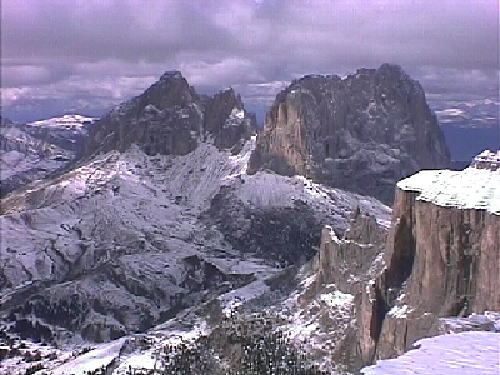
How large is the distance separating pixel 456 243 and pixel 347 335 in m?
22.7

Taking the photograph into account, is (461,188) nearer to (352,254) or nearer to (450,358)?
(352,254)

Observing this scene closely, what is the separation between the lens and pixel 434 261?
329ft

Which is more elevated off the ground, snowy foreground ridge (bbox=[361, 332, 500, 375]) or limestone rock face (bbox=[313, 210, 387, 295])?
snowy foreground ridge (bbox=[361, 332, 500, 375])

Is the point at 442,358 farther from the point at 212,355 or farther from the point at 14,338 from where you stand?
the point at 14,338

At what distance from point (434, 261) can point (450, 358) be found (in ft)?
235

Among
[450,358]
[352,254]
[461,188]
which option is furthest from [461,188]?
[450,358]

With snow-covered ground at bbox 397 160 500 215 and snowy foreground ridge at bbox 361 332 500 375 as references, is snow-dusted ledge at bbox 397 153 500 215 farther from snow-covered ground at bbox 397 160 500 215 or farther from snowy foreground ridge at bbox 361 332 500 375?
snowy foreground ridge at bbox 361 332 500 375

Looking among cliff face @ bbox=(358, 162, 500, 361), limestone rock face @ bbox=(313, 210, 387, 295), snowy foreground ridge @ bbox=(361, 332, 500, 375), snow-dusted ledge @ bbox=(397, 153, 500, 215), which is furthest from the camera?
limestone rock face @ bbox=(313, 210, 387, 295)

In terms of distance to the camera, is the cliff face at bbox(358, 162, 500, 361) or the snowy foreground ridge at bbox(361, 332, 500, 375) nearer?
the snowy foreground ridge at bbox(361, 332, 500, 375)

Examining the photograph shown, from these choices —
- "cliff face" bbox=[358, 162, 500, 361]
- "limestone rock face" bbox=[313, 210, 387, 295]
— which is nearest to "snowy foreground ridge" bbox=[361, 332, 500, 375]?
"cliff face" bbox=[358, 162, 500, 361]

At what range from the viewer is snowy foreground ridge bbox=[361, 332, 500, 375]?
94.3 ft

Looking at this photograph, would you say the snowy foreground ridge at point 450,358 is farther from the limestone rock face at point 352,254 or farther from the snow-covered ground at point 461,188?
the limestone rock face at point 352,254

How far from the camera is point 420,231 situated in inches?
4085

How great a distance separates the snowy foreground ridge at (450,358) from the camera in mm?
28734
